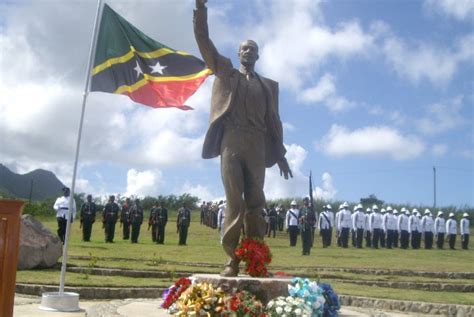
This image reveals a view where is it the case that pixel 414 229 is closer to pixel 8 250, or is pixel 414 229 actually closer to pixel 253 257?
pixel 253 257

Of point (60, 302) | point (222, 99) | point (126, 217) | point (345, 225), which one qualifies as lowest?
point (60, 302)

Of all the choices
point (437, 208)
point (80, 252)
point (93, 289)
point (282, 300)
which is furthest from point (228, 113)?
point (437, 208)

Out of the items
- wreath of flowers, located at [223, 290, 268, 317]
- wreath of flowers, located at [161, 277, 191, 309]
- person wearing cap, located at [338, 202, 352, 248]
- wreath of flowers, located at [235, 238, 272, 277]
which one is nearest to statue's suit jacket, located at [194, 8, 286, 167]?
wreath of flowers, located at [235, 238, 272, 277]

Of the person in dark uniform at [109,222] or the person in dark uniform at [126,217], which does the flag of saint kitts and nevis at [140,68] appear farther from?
the person in dark uniform at [126,217]

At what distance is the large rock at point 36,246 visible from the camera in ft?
39.9

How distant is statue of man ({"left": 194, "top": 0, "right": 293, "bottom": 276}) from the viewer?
692 centimetres

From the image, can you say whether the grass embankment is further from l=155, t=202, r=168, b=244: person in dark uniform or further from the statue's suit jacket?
l=155, t=202, r=168, b=244: person in dark uniform

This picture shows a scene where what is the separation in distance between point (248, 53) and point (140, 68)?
10.3 feet

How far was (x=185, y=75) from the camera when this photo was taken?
Result: 10.4 metres

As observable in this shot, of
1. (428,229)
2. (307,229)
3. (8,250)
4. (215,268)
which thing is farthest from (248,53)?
(428,229)

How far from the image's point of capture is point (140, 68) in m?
10.1

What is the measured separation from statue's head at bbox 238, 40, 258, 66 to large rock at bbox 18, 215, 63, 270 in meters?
6.84

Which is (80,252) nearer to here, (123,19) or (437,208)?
(123,19)

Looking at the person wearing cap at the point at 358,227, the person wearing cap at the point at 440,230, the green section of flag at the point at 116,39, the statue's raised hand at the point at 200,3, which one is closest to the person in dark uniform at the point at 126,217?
the person wearing cap at the point at 358,227
